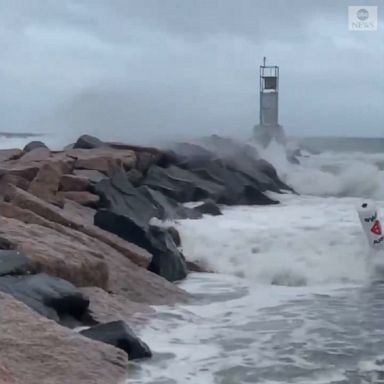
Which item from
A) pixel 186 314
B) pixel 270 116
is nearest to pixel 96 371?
pixel 186 314

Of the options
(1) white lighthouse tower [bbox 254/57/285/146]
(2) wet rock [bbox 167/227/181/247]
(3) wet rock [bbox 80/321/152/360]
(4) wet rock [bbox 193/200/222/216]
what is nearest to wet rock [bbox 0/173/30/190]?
(2) wet rock [bbox 167/227/181/247]

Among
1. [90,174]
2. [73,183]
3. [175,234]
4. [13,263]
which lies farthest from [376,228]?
[13,263]

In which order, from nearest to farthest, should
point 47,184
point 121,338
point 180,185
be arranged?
point 121,338 → point 47,184 → point 180,185

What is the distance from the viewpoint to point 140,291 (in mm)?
6957

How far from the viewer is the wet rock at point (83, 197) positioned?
9586 mm

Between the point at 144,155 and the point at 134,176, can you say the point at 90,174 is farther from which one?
the point at 144,155

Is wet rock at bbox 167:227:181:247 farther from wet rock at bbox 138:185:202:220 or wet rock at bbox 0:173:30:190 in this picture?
wet rock at bbox 0:173:30:190

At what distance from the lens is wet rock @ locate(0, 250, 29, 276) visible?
5859 mm

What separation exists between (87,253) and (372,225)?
3.53 m

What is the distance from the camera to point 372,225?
30.0 ft

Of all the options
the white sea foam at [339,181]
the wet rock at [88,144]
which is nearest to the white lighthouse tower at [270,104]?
the white sea foam at [339,181]

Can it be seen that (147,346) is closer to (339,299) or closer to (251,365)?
(251,365)

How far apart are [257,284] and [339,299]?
3.55ft

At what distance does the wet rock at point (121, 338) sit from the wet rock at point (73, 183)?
494cm
